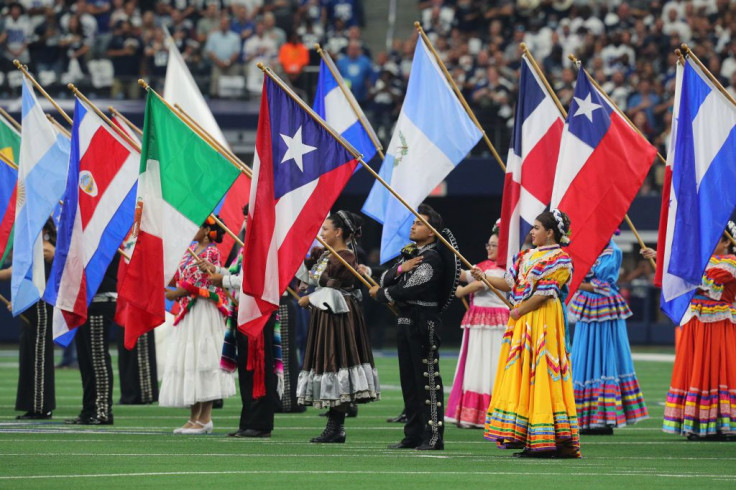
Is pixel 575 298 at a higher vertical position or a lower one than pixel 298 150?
lower

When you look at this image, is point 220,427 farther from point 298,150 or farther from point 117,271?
point 298,150

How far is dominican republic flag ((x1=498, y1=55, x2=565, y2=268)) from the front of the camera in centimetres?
1397

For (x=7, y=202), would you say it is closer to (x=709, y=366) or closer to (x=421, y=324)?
(x=421, y=324)

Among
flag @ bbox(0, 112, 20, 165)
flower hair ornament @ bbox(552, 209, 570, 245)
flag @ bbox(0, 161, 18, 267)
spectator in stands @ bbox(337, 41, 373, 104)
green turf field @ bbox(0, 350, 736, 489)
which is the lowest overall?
green turf field @ bbox(0, 350, 736, 489)

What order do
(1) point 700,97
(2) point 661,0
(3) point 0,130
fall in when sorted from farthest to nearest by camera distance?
(2) point 661,0, (3) point 0,130, (1) point 700,97

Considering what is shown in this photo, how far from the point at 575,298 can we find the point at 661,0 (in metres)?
18.2

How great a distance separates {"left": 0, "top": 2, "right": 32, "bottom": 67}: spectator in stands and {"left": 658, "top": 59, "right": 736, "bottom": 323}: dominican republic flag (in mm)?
20279

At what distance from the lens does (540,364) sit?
39.8ft

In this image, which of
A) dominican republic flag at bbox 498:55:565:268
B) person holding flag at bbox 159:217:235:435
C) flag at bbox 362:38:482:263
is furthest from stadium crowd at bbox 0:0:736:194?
person holding flag at bbox 159:217:235:435

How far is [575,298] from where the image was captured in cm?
1557

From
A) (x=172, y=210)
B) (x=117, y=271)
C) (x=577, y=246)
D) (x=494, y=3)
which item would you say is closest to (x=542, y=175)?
(x=577, y=246)

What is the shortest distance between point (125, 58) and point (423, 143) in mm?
15918

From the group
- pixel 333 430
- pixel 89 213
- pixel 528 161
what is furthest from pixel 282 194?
pixel 528 161

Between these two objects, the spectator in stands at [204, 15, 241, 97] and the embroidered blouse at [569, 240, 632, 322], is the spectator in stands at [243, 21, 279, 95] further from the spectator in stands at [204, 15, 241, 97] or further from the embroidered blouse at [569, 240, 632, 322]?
the embroidered blouse at [569, 240, 632, 322]
